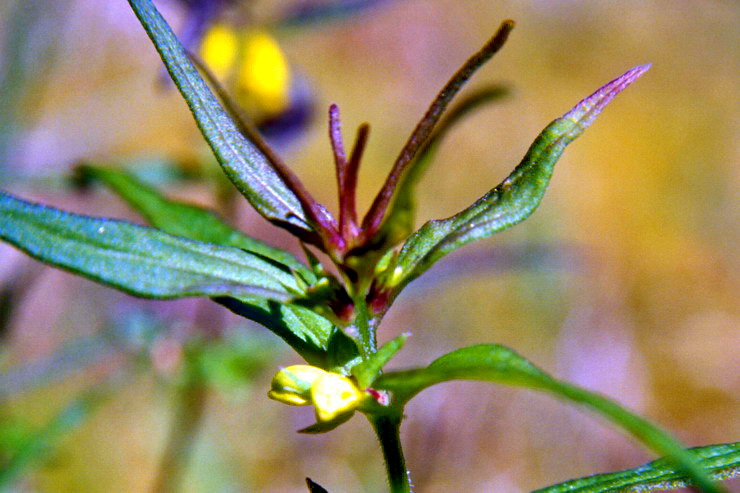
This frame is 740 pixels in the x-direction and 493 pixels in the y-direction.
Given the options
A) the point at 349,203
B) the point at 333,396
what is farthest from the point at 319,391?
the point at 349,203

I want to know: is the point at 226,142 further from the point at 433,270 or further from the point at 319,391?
the point at 433,270

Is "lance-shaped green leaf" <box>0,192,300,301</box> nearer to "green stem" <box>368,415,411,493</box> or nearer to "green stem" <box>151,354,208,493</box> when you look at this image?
"green stem" <box>368,415,411,493</box>

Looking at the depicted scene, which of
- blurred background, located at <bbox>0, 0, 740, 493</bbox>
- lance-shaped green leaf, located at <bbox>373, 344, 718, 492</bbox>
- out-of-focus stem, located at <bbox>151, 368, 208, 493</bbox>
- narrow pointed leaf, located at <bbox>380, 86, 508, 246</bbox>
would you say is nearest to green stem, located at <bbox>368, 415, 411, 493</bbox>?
lance-shaped green leaf, located at <bbox>373, 344, 718, 492</bbox>

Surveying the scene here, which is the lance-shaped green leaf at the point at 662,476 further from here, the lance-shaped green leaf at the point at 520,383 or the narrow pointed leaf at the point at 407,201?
the narrow pointed leaf at the point at 407,201

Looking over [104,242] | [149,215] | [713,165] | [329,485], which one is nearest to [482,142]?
[713,165]

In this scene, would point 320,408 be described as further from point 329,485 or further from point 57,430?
point 329,485

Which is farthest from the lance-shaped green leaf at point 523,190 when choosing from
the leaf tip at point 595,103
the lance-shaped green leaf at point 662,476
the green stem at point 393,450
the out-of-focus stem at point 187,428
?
the out-of-focus stem at point 187,428
